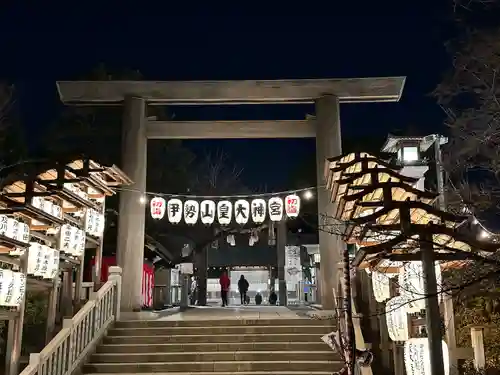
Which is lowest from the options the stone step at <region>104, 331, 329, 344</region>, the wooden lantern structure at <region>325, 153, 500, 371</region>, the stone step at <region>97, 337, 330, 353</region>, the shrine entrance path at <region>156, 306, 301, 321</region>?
the stone step at <region>97, 337, 330, 353</region>

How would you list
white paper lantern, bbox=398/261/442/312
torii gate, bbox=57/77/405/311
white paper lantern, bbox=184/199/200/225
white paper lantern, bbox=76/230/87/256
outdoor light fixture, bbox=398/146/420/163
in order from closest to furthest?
white paper lantern, bbox=398/261/442/312 < white paper lantern, bbox=76/230/87/256 < outdoor light fixture, bbox=398/146/420/163 < torii gate, bbox=57/77/405/311 < white paper lantern, bbox=184/199/200/225

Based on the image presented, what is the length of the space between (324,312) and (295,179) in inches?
935

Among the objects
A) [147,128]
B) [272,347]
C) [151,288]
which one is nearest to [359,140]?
[151,288]

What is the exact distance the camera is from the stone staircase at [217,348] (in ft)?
39.5

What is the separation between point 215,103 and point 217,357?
8951mm

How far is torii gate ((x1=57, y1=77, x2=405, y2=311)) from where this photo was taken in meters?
17.2

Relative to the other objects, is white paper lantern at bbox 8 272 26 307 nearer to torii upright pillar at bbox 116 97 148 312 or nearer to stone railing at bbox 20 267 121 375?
stone railing at bbox 20 267 121 375

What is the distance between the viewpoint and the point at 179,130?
1841 centimetres

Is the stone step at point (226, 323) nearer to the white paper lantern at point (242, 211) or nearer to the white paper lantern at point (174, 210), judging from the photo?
the white paper lantern at point (174, 210)

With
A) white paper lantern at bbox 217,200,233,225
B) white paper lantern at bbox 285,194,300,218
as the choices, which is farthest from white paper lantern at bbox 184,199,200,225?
→ white paper lantern at bbox 285,194,300,218

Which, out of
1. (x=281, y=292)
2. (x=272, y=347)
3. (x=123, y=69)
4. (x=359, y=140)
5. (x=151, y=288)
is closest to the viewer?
(x=272, y=347)

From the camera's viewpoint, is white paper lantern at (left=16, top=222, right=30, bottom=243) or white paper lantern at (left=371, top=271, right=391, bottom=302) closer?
white paper lantern at (left=16, top=222, right=30, bottom=243)

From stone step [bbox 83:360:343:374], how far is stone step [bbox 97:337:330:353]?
2.26 feet

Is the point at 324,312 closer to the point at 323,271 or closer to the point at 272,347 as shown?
the point at 323,271
